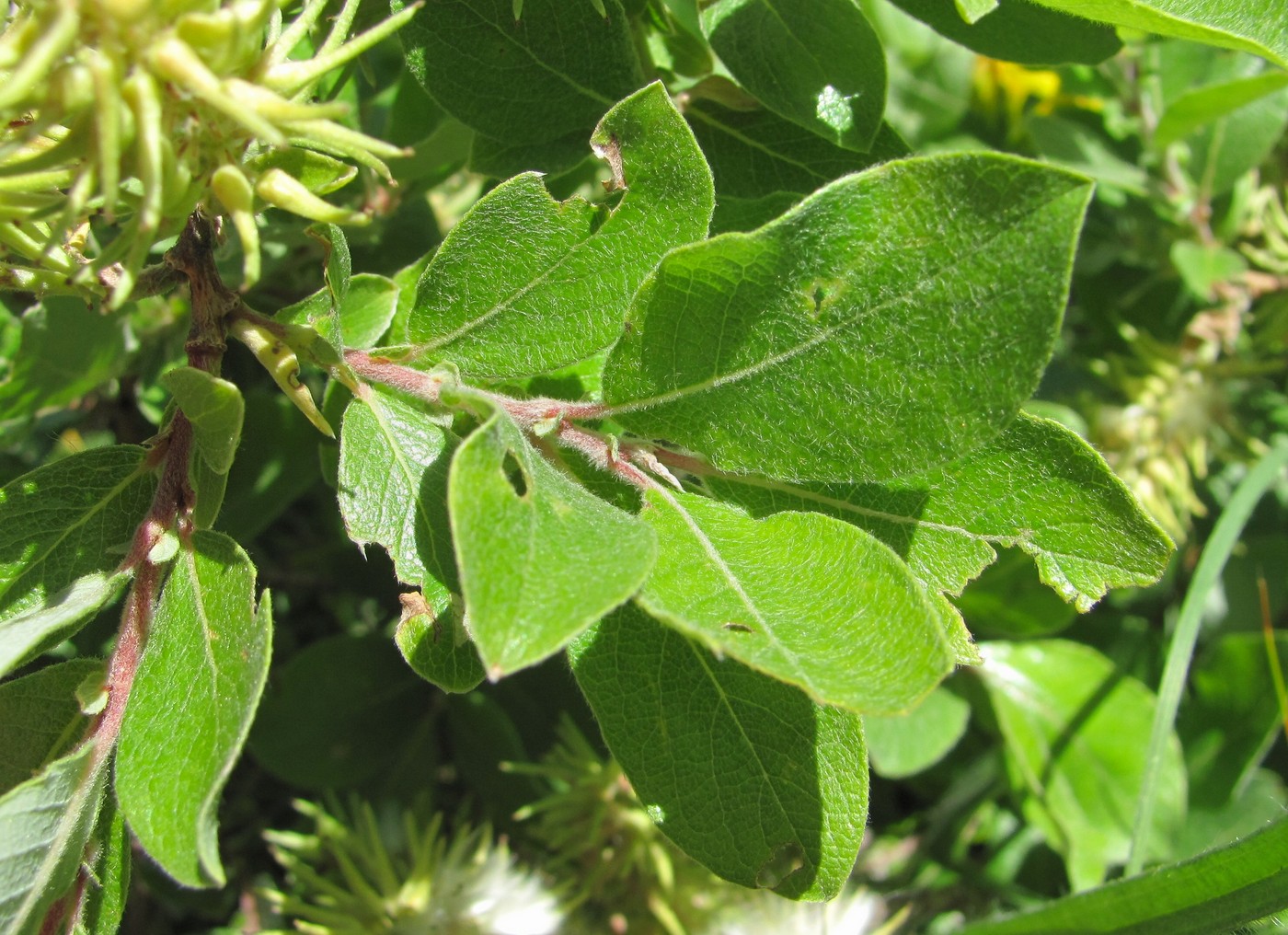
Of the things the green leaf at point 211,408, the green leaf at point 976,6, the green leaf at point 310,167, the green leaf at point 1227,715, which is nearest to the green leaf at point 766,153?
the green leaf at point 976,6

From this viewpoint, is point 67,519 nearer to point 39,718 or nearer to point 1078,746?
point 39,718

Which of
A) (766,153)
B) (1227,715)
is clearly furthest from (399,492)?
(1227,715)

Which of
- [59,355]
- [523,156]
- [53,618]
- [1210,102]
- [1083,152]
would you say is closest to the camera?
[53,618]

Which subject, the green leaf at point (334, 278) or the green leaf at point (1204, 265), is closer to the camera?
the green leaf at point (334, 278)

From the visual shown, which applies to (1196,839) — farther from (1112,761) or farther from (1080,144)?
(1080,144)

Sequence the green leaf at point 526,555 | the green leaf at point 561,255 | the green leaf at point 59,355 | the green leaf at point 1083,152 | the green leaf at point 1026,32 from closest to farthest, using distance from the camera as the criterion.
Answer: the green leaf at point 526,555 → the green leaf at point 561,255 → the green leaf at point 1026,32 → the green leaf at point 59,355 → the green leaf at point 1083,152

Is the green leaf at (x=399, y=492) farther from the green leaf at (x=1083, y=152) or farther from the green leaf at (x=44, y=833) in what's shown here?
the green leaf at (x=1083, y=152)

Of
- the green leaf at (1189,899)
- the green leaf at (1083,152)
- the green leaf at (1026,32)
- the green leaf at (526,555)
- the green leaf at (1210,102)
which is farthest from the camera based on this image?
the green leaf at (1083,152)
